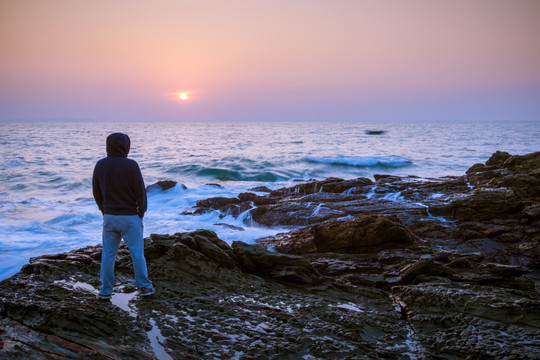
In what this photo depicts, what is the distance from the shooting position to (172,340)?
406 cm

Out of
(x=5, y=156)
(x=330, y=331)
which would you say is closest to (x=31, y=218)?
(x=330, y=331)

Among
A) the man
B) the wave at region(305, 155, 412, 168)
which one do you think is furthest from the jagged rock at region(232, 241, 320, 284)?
the wave at region(305, 155, 412, 168)

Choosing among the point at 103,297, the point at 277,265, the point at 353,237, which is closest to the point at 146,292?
the point at 103,297

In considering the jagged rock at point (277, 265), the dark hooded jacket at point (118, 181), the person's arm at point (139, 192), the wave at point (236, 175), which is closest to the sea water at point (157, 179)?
the wave at point (236, 175)

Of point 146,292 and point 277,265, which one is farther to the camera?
point 277,265

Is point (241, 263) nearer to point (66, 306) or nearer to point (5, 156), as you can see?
point (66, 306)

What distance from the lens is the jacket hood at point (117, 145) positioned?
487cm

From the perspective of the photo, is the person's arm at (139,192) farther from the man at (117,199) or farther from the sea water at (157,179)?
the sea water at (157,179)

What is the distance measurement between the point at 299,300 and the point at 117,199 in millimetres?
2819

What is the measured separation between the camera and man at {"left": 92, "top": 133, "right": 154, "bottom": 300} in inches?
192

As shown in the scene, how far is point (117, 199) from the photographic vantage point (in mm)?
4871

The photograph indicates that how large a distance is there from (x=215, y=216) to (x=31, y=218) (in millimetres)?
7064

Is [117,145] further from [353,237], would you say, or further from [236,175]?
[236,175]

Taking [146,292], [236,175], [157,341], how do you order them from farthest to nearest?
[236,175] < [146,292] < [157,341]
